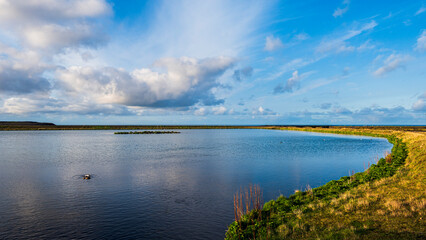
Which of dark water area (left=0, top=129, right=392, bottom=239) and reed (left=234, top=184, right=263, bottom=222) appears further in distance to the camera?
reed (left=234, top=184, right=263, bottom=222)

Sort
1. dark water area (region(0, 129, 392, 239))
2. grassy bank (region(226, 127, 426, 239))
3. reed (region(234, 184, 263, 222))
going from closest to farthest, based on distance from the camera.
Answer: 1. grassy bank (region(226, 127, 426, 239))
2. dark water area (region(0, 129, 392, 239))
3. reed (region(234, 184, 263, 222))

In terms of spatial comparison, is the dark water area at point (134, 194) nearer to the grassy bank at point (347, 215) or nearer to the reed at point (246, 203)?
the reed at point (246, 203)

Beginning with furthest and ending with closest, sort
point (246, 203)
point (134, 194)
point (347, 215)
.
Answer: point (134, 194) < point (246, 203) < point (347, 215)

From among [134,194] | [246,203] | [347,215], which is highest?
[347,215]

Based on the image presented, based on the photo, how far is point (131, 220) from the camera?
63.6ft

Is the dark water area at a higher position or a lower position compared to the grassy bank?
lower

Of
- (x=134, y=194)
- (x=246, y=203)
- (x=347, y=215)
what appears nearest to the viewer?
(x=347, y=215)

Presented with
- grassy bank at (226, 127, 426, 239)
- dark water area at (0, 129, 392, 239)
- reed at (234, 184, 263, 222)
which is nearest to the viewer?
Result: grassy bank at (226, 127, 426, 239)

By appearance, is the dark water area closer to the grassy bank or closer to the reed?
the reed

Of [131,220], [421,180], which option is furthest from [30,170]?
[421,180]

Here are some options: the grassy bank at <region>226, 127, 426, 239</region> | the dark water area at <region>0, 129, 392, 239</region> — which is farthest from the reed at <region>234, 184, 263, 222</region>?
the dark water area at <region>0, 129, 392, 239</region>

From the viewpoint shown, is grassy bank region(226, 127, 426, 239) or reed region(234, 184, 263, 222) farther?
reed region(234, 184, 263, 222)

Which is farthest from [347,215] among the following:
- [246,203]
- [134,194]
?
[134,194]

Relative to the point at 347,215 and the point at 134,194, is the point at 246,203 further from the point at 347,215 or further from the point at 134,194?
the point at 134,194
